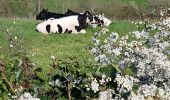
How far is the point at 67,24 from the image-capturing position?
16484mm

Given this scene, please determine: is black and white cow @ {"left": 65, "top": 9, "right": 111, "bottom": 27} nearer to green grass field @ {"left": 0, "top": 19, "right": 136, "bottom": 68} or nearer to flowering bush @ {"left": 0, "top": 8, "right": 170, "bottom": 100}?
green grass field @ {"left": 0, "top": 19, "right": 136, "bottom": 68}

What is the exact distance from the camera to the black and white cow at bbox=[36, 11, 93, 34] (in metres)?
16.2

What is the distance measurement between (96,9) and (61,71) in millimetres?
22200

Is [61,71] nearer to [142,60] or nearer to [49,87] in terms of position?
A: [49,87]

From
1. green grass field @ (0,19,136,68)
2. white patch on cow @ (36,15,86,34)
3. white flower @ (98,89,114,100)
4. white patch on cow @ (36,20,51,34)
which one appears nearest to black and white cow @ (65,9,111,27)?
green grass field @ (0,19,136,68)

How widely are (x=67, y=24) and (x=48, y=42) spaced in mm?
2172

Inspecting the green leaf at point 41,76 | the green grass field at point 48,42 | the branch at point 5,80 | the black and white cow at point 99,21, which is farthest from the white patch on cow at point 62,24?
the branch at point 5,80

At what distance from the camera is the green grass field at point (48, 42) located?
12.4 m

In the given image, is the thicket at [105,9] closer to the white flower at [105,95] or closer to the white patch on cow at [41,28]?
the white patch on cow at [41,28]

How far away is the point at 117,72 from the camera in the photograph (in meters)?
4.09

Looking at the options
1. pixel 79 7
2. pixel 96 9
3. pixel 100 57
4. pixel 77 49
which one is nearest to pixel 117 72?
pixel 100 57

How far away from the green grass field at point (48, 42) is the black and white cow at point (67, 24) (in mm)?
282

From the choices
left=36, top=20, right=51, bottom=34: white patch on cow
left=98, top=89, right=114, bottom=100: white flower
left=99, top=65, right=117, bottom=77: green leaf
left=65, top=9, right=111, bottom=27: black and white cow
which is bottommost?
left=36, top=20, right=51, bottom=34: white patch on cow

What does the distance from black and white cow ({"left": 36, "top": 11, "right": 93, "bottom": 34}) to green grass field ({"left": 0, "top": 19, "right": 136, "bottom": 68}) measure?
0.28 metres
